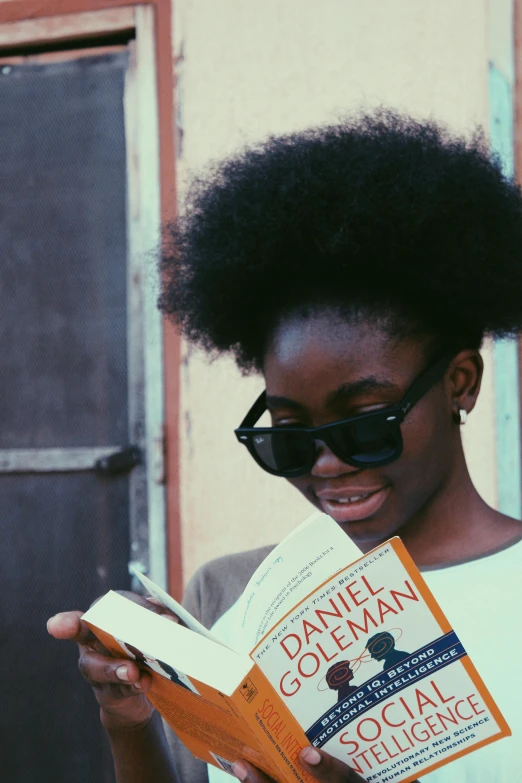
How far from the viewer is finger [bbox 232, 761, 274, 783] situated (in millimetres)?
913

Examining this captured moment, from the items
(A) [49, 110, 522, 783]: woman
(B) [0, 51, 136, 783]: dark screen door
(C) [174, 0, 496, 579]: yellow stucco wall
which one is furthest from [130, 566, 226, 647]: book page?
(B) [0, 51, 136, 783]: dark screen door

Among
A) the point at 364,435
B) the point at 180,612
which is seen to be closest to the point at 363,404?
the point at 364,435

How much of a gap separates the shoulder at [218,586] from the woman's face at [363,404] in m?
0.22

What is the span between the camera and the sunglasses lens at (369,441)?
1.20 m

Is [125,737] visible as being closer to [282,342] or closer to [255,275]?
[282,342]

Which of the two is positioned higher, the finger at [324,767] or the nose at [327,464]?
the nose at [327,464]

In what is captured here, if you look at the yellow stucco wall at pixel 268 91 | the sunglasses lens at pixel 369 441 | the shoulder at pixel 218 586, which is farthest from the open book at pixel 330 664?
the yellow stucco wall at pixel 268 91

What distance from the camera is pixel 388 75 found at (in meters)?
2.24

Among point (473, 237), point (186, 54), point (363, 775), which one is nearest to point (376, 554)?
point (363, 775)

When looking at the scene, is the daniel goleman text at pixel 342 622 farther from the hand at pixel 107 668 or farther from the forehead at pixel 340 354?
the forehead at pixel 340 354

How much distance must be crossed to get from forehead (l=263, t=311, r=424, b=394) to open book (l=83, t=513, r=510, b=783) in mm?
334

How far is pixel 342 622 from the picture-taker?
837 mm

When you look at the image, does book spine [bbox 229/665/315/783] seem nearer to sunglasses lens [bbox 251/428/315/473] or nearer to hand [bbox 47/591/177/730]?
hand [bbox 47/591/177/730]

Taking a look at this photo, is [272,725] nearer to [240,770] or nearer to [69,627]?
[240,770]
